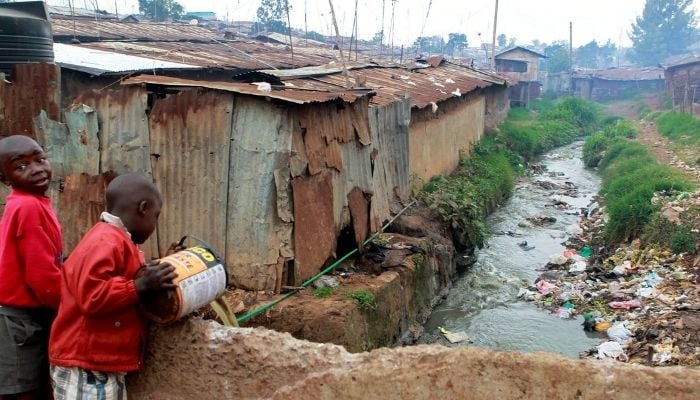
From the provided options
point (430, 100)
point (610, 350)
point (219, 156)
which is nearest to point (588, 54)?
point (430, 100)

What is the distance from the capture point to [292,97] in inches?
211

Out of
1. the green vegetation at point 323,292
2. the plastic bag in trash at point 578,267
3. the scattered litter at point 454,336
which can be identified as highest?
the green vegetation at point 323,292

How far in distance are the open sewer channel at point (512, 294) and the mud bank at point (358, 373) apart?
502 cm

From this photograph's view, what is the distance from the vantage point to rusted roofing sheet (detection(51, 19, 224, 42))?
12.0 meters

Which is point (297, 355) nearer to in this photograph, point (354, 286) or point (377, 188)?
point (354, 286)

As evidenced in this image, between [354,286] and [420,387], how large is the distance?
3877mm

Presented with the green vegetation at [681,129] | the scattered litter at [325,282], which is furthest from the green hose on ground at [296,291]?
the green vegetation at [681,129]

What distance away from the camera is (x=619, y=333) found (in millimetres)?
7480

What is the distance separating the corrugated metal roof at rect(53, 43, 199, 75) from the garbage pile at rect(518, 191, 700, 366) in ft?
19.4

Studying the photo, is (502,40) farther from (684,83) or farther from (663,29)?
(684,83)

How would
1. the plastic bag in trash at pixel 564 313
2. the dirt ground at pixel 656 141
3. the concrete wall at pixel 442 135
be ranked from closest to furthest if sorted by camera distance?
the plastic bag in trash at pixel 564 313, the concrete wall at pixel 442 135, the dirt ground at pixel 656 141

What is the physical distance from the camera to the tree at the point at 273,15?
1495 inches

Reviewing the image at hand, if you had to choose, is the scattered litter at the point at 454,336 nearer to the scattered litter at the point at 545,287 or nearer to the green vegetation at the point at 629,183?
the scattered litter at the point at 545,287

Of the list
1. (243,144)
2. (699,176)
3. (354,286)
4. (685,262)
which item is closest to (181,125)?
(243,144)
